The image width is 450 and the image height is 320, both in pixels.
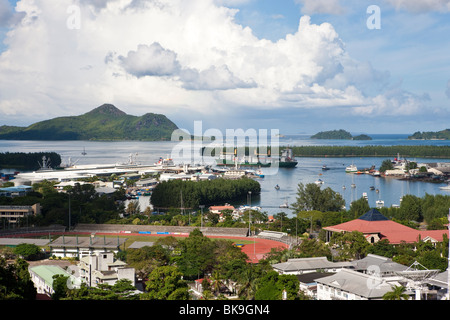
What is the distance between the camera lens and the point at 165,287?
9.08 meters

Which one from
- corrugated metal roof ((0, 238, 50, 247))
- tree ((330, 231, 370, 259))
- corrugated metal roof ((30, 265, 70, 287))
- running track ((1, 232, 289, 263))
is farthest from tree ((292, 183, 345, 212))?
corrugated metal roof ((30, 265, 70, 287))

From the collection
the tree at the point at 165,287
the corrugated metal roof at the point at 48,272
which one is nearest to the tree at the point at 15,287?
the corrugated metal roof at the point at 48,272

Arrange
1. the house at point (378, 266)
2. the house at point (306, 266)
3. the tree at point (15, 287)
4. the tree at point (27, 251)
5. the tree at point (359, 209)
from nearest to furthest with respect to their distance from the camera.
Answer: the tree at point (15, 287), the house at point (378, 266), the house at point (306, 266), the tree at point (27, 251), the tree at point (359, 209)

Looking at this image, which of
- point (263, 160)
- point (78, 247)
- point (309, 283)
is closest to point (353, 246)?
point (309, 283)

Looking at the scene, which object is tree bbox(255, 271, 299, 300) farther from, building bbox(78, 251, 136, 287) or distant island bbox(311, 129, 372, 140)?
distant island bbox(311, 129, 372, 140)

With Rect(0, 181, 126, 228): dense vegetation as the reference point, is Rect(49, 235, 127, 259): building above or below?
below

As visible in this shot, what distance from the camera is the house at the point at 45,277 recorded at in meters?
10.1

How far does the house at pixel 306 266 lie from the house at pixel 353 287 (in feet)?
5.08

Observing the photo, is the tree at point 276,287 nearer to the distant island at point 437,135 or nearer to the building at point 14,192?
the building at point 14,192

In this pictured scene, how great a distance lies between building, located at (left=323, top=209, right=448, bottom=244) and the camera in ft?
48.4

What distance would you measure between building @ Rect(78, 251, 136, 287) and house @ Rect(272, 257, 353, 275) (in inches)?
129

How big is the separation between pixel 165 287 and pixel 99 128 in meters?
119

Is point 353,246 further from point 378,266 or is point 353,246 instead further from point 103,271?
point 103,271
